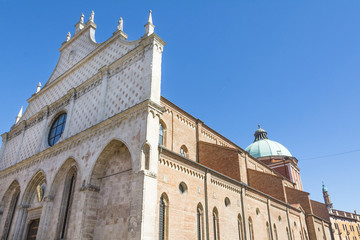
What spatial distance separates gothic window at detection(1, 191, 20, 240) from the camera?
17092 millimetres

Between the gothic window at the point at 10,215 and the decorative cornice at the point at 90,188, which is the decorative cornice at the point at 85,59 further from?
the gothic window at the point at 10,215

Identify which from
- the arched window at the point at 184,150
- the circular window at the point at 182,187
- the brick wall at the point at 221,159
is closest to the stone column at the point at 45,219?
the circular window at the point at 182,187

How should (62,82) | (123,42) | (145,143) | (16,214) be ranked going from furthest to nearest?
1. (62,82)
2. (16,214)
3. (123,42)
4. (145,143)

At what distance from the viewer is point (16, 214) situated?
16.9 m

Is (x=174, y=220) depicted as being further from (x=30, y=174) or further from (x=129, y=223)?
(x=30, y=174)

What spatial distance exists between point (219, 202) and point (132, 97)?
7134mm

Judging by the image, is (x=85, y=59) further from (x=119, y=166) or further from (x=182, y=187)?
(x=182, y=187)

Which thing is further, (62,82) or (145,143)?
(62,82)

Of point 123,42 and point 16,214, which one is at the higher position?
point 123,42

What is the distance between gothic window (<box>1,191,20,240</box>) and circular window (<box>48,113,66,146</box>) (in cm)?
451

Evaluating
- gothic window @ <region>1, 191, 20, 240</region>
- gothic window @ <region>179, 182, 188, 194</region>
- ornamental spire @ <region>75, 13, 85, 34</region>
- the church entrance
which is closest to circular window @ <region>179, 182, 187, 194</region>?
gothic window @ <region>179, 182, 188, 194</region>

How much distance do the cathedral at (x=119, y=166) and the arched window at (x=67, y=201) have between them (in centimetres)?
5

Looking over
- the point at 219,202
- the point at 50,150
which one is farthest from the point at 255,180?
the point at 50,150

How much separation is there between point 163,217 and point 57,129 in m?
10.3
